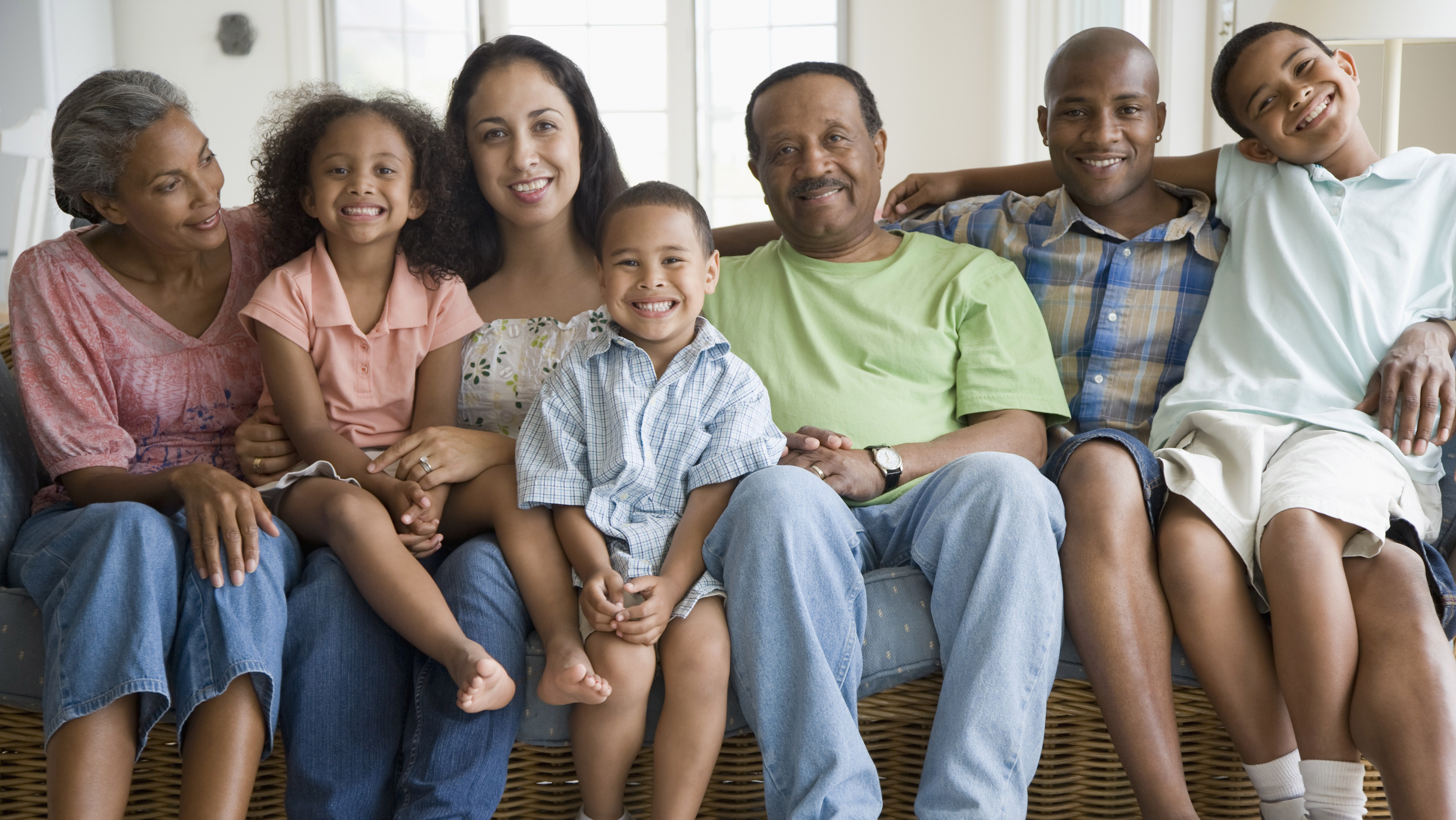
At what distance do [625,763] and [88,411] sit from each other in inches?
35.2

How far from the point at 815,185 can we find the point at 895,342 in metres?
0.27

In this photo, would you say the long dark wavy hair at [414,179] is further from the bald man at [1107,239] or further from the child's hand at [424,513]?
the bald man at [1107,239]

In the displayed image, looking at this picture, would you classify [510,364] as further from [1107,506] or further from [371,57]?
[371,57]

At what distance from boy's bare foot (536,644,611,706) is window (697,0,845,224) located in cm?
428

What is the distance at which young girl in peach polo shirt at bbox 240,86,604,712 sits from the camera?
143 centimetres

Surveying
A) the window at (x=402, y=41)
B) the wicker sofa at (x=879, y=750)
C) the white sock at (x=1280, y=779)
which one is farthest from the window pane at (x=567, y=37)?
the white sock at (x=1280, y=779)

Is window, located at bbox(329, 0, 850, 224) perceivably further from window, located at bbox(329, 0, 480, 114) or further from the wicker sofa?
the wicker sofa

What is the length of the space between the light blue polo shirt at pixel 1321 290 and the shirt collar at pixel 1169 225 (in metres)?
0.04

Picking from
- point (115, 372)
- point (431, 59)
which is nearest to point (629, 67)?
point (431, 59)

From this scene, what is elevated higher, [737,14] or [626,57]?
[737,14]

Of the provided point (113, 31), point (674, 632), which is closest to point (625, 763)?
point (674, 632)

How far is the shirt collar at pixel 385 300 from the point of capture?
158cm

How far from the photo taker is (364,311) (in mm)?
1636

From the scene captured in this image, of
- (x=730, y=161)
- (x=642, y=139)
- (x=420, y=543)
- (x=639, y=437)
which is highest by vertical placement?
(x=642, y=139)
